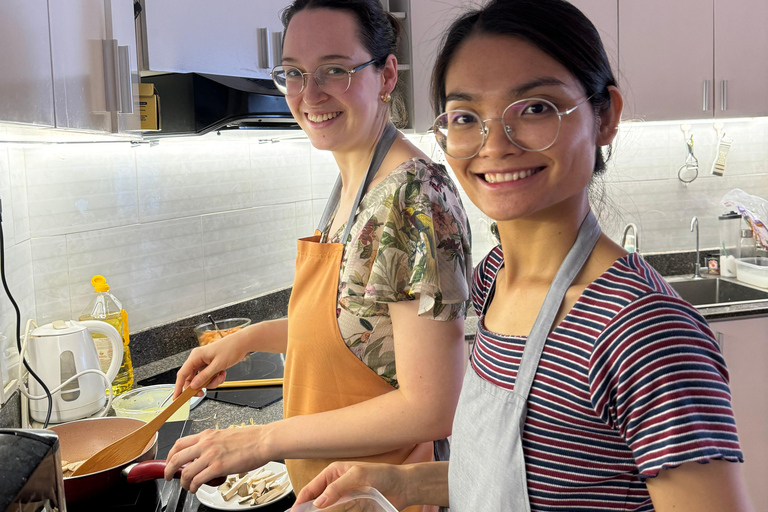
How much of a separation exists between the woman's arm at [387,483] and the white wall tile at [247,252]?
152 centimetres

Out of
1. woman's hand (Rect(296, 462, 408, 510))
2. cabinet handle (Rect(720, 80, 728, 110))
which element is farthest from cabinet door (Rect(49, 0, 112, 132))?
cabinet handle (Rect(720, 80, 728, 110))

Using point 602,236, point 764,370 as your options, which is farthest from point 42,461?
Answer: point 764,370

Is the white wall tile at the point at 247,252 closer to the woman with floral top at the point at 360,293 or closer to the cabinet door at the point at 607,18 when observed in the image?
the woman with floral top at the point at 360,293

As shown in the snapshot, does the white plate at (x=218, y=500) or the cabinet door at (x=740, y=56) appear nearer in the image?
the white plate at (x=218, y=500)

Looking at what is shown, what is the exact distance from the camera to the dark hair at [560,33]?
0.72 m

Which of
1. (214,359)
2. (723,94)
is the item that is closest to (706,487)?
(214,359)

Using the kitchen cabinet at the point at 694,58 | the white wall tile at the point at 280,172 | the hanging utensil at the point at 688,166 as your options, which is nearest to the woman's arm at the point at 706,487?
the white wall tile at the point at 280,172

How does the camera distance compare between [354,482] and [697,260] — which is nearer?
[354,482]

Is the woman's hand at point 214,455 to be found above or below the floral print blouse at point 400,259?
below

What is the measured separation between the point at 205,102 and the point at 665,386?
1341 mm

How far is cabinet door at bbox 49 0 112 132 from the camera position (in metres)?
1.03

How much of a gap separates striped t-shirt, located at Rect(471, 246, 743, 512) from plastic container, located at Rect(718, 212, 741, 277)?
2.64 metres

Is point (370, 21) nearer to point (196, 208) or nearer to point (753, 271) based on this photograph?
point (196, 208)

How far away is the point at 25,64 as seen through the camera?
34.9 inches
